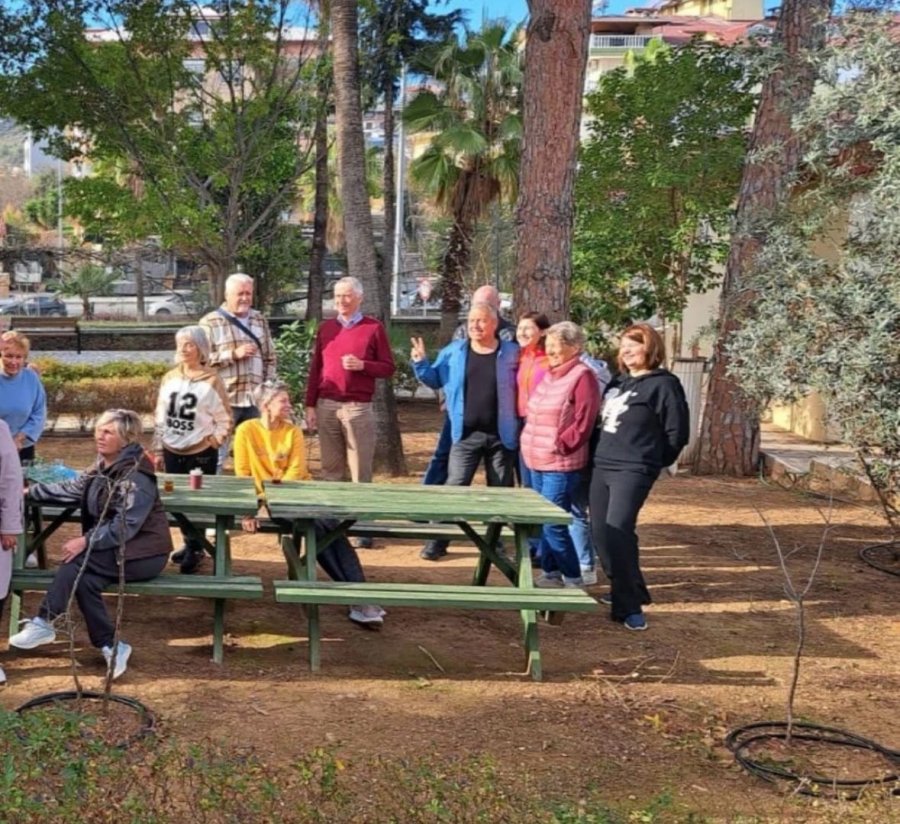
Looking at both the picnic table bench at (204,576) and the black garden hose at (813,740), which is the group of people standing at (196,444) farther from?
the black garden hose at (813,740)

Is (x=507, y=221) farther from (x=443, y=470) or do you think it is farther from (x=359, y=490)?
(x=359, y=490)

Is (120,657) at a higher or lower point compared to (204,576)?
lower

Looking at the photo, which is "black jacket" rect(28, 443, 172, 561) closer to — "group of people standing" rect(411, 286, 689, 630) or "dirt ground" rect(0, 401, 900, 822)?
"dirt ground" rect(0, 401, 900, 822)

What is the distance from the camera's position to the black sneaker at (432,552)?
731 centimetres

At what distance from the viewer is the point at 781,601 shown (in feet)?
22.1

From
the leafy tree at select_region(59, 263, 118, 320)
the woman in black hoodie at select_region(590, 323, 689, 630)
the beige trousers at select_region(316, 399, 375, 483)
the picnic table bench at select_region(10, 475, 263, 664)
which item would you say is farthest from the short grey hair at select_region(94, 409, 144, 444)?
the leafy tree at select_region(59, 263, 118, 320)

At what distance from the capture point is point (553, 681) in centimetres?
516

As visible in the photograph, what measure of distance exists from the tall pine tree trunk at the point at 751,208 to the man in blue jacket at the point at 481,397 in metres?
2.12

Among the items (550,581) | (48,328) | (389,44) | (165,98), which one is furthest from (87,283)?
(550,581)

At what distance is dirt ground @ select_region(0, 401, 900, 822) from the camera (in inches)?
166

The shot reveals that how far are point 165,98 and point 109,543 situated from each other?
915cm

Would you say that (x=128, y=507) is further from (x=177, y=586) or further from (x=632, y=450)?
(x=632, y=450)

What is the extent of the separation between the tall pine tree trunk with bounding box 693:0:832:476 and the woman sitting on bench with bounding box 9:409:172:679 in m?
4.64

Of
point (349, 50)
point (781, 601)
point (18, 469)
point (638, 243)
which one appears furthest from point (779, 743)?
point (638, 243)
